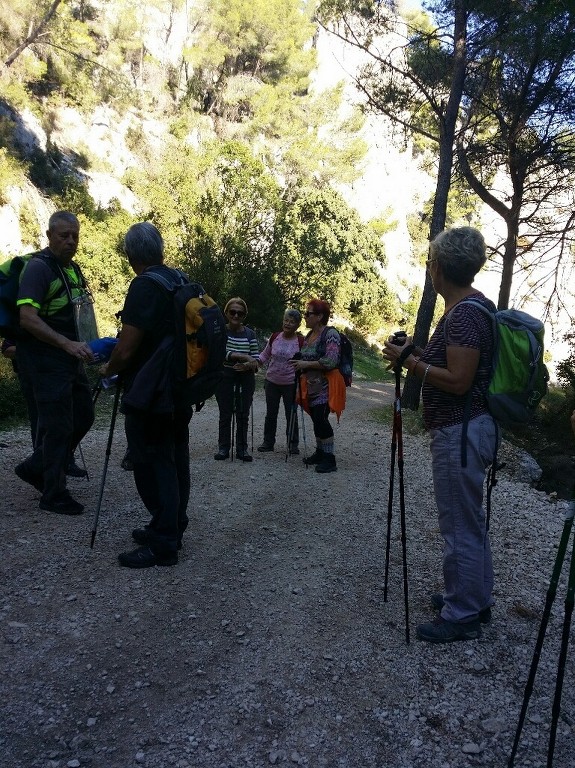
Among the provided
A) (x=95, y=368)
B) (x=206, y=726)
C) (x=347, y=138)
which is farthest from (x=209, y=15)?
(x=206, y=726)

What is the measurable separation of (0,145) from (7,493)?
20.8m

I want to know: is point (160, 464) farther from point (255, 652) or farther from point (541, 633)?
point (541, 633)

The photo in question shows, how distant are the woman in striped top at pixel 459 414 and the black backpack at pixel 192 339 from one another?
3.58 ft

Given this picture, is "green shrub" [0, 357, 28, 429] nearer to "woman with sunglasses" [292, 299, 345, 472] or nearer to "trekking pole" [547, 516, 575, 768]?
"woman with sunglasses" [292, 299, 345, 472]

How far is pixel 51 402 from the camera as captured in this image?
15.1 feet

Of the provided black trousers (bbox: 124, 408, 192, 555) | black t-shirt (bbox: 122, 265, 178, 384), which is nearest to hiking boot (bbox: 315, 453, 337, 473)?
black trousers (bbox: 124, 408, 192, 555)

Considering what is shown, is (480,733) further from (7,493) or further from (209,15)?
(209,15)

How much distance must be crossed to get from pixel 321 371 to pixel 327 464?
1107 millimetres

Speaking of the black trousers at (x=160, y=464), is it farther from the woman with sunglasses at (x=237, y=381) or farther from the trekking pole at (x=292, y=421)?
the trekking pole at (x=292, y=421)

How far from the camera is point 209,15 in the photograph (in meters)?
41.0

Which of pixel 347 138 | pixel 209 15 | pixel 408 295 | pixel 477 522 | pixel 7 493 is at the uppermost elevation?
pixel 209 15

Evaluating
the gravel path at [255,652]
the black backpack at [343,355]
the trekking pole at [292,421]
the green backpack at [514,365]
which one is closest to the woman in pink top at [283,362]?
the trekking pole at [292,421]

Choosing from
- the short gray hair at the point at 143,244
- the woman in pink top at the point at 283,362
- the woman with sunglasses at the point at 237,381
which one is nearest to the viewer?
the short gray hair at the point at 143,244

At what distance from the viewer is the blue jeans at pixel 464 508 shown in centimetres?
320
